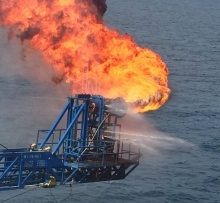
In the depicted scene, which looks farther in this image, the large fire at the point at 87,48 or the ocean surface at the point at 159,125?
the ocean surface at the point at 159,125

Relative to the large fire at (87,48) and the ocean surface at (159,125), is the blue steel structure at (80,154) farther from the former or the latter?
the ocean surface at (159,125)

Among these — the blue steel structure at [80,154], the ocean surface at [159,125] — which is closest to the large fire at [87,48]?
the blue steel structure at [80,154]

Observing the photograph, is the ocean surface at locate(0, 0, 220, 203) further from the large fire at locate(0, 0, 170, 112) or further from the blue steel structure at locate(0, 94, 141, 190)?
the blue steel structure at locate(0, 94, 141, 190)

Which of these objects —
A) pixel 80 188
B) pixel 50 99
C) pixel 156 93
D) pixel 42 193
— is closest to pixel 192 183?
pixel 80 188

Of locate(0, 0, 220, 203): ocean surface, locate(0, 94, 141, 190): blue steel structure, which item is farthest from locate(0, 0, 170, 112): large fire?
locate(0, 0, 220, 203): ocean surface

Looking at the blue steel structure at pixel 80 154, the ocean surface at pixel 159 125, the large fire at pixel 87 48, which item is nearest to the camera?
the blue steel structure at pixel 80 154

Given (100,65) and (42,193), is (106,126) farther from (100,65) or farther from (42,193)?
(42,193)
